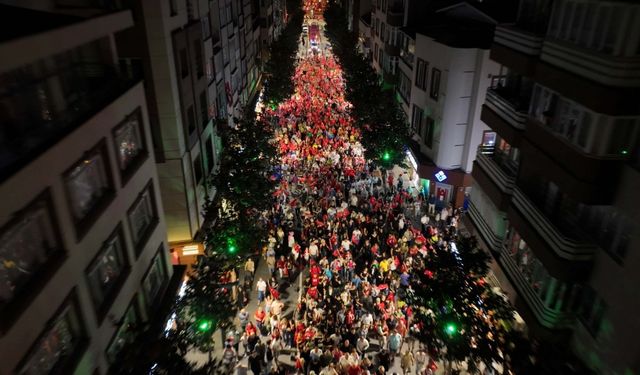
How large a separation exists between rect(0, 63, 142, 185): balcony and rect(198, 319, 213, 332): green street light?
7530mm

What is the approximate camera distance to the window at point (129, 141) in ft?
43.7

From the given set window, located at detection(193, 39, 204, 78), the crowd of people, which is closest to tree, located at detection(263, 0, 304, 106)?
the crowd of people

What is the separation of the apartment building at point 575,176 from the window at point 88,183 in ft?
43.4

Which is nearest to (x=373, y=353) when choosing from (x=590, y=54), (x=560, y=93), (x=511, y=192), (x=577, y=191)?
(x=511, y=192)

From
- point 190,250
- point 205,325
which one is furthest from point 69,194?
point 190,250

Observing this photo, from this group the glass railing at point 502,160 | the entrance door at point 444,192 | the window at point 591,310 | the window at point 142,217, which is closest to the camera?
the window at point 591,310

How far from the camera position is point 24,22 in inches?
369

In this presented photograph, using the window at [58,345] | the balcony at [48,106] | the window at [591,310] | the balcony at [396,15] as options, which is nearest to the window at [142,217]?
the balcony at [48,106]

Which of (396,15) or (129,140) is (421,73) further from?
(129,140)

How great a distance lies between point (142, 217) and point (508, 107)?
14040 mm

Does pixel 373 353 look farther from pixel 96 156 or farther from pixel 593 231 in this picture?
pixel 96 156

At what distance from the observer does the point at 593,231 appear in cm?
1309

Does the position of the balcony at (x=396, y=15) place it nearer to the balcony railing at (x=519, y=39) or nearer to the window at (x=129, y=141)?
the balcony railing at (x=519, y=39)

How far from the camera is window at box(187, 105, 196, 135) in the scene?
883 inches
